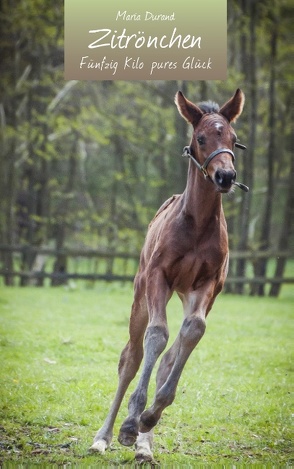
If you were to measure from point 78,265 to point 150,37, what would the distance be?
21.1 feet

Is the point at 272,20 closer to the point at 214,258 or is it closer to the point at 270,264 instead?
the point at 214,258

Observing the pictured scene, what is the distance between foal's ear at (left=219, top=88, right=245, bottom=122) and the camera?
138 inches

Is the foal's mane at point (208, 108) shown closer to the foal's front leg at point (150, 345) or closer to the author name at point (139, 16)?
the foal's front leg at point (150, 345)

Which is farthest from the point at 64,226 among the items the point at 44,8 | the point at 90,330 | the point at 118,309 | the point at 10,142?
the point at 44,8

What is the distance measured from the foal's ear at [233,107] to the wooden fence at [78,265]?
477 centimetres

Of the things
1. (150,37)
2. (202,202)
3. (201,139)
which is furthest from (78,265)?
(201,139)

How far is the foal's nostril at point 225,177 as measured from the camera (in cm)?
316

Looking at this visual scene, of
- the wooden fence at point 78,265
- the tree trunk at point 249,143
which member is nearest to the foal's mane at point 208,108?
the tree trunk at point 249,143

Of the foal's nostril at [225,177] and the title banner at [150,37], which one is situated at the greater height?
the title banner at [150,37]

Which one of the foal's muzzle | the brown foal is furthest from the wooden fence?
the foal's muzzle

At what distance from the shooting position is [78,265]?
10656mm

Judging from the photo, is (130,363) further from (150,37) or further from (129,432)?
(150,37)

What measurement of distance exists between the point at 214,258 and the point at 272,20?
2.91 m

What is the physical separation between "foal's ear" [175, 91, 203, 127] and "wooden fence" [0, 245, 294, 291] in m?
4.84
